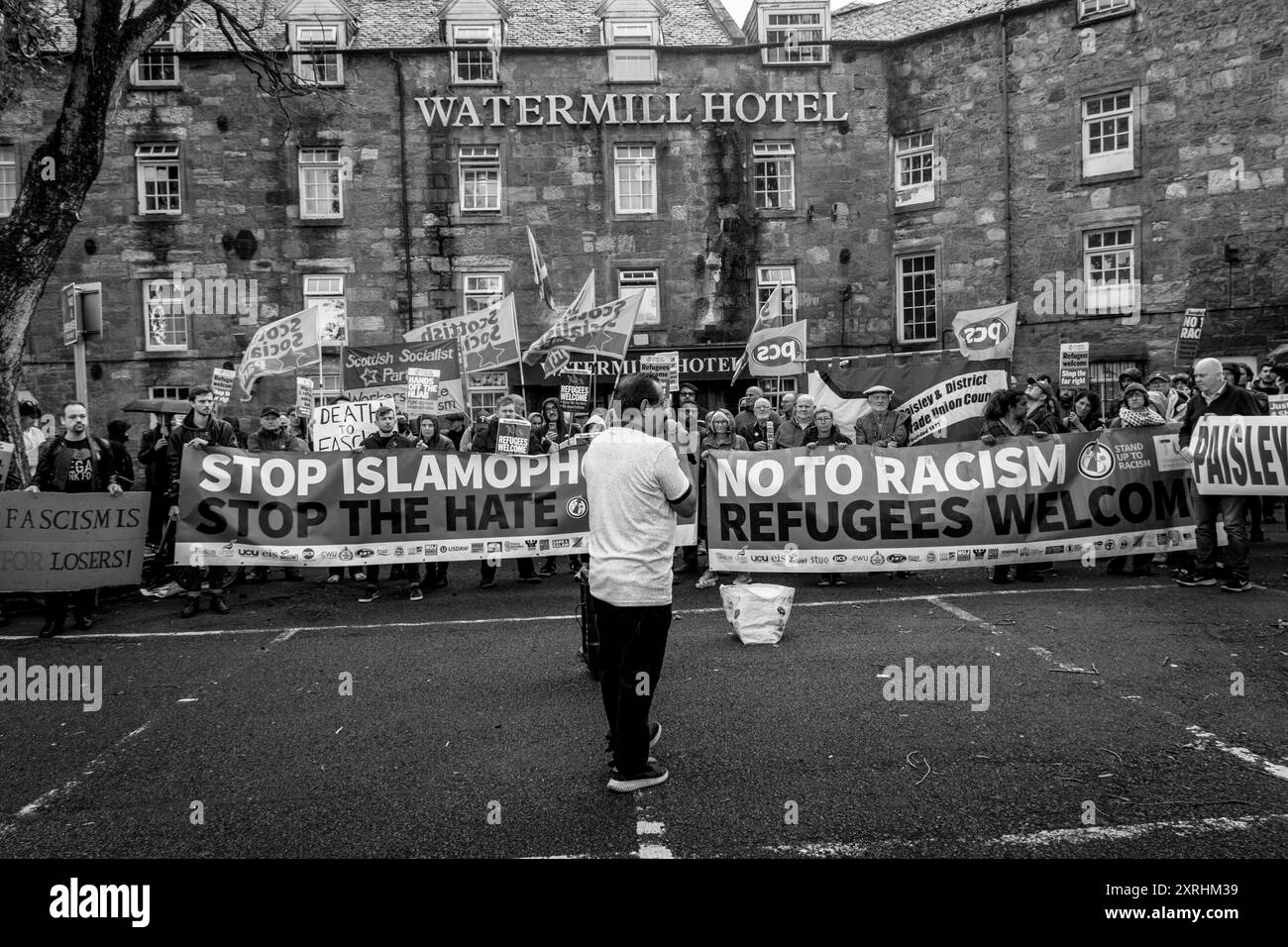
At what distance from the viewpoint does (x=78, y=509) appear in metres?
9.28

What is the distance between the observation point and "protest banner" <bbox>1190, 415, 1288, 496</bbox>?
8883mm

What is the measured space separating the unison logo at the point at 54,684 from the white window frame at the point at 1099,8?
968 inches

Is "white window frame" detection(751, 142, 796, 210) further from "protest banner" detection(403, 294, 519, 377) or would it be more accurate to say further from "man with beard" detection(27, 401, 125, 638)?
"man with beard" detection(27, 401, 125, 638)

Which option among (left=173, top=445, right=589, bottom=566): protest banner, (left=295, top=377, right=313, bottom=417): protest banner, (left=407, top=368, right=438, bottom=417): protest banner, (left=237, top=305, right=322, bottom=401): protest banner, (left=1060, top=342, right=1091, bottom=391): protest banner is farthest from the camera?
(left=295, top=377, right=313, bottom=417): protest banner

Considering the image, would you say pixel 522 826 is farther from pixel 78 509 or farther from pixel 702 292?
pixel 702 292

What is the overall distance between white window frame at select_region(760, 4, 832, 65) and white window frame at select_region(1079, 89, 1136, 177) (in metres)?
6.73

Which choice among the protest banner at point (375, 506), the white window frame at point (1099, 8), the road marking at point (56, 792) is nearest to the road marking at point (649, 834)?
the road marking at point (56, 792)

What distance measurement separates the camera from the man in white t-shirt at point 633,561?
4613 mm

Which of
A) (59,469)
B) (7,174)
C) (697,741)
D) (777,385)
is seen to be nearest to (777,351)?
(777,385)

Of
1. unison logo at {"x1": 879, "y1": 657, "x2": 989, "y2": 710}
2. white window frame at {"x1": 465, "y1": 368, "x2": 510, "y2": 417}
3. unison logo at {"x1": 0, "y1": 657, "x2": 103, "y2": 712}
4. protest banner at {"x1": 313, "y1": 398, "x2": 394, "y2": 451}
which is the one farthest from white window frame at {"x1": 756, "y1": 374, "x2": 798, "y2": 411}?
unison logo at {"x1": 0, "y1": 657, "x2": 103, "y2": 712}

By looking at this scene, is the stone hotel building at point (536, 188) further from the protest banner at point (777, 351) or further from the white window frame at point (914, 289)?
the protest banner at point (777, 351)

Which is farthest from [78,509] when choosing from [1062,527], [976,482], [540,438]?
[1062,527]

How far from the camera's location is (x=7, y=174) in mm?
24188

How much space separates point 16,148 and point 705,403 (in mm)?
19137
